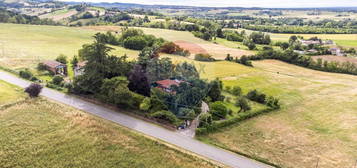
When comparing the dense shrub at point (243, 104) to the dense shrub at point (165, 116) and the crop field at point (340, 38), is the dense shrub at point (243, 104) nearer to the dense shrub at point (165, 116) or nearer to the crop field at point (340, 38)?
the dense shrub at point (165, 116)

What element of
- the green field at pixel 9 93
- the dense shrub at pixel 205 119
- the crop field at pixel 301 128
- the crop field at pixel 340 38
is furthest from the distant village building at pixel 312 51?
the green field at pixel 9 93

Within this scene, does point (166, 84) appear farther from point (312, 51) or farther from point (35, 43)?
point (312, 51)

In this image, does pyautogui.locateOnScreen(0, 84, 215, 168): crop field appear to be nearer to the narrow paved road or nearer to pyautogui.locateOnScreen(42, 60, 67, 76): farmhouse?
the narrow paved road

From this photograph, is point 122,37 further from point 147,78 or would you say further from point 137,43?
point 147,78

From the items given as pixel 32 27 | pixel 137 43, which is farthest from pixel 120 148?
pixel 32 27

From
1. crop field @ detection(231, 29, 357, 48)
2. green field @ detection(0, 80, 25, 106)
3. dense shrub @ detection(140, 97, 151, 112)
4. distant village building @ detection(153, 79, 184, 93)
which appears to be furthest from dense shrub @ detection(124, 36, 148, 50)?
crop field @ detection(231, 29, 357, 48)

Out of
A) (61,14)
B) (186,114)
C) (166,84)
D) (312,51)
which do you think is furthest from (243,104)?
(61,14)

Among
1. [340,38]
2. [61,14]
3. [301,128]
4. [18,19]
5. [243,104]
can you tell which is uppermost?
[61,14]

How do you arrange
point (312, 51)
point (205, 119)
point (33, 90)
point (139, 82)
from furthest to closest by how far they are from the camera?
point (312, 51) < point (33, 90) < point (139, 82) < point (205, 119)
